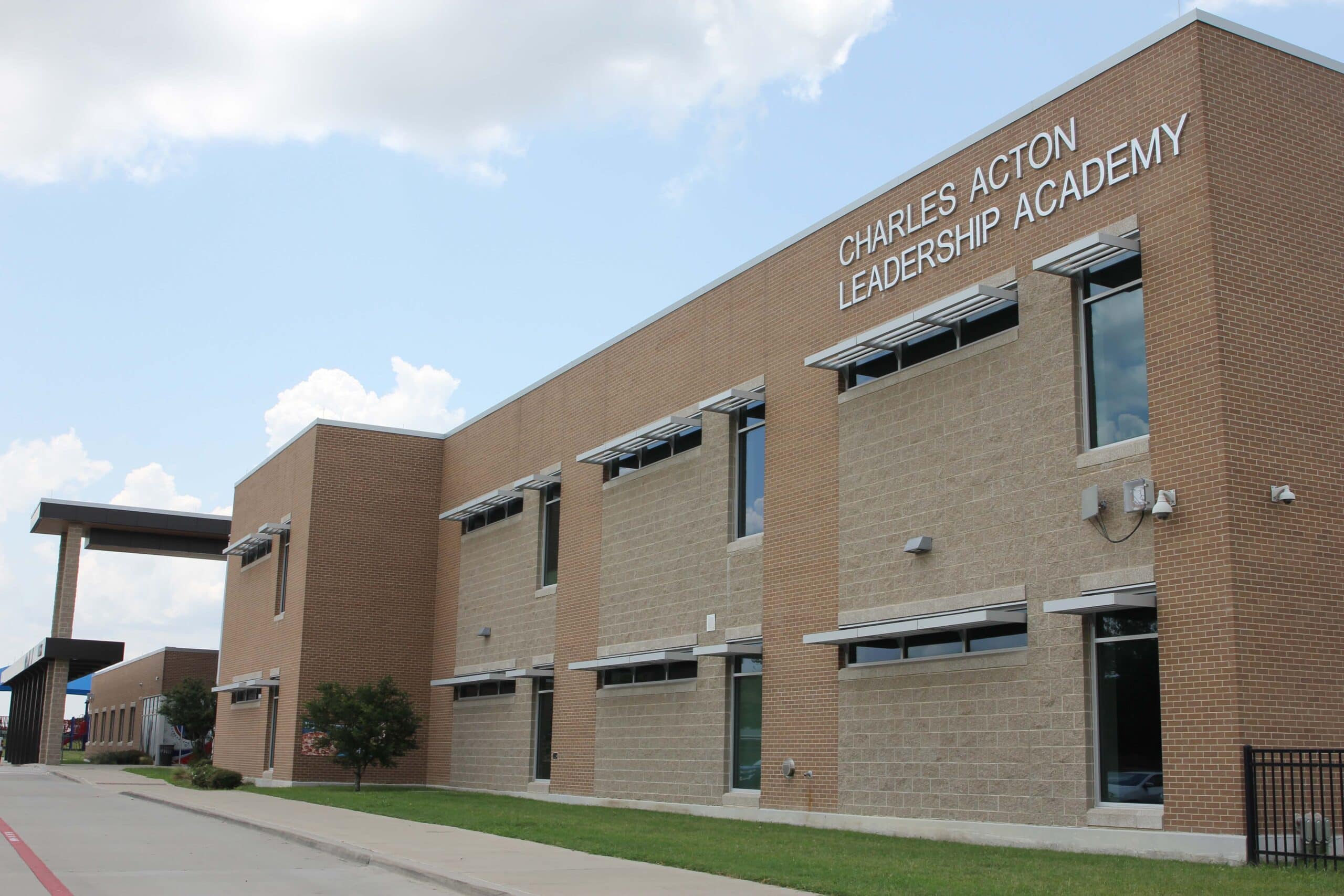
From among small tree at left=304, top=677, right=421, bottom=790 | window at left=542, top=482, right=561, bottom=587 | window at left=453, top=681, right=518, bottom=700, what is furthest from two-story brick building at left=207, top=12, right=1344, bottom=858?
Answer: small tree at left=304, top=677, right=421, bottom=790

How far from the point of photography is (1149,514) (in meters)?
16.0

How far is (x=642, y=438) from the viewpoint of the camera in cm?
2720

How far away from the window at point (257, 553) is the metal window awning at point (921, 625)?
2659cm

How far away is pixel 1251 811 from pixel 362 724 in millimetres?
24234

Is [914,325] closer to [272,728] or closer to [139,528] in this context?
[272,728]

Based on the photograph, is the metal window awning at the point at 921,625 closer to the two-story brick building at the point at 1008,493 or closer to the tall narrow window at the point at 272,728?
the two-story brick building at the point at 1008,493

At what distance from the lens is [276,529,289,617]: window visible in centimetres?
4047

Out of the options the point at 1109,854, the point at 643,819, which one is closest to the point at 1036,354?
the point at 1109,854

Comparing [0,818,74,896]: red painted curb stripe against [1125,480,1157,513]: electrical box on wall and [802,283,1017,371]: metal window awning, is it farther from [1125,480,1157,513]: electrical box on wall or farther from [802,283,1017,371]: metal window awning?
[802,283,1017,371]: metal window awning

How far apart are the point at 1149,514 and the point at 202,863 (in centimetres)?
1208

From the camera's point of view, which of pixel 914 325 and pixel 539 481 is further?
pixel 539 481

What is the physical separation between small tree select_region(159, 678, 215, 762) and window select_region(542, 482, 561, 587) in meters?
25.5

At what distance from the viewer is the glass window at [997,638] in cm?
1791

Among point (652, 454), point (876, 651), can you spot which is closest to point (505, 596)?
point (652, 454)
